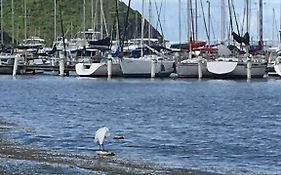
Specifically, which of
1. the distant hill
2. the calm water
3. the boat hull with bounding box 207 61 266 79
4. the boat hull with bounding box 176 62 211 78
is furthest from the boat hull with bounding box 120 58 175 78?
the distant hill

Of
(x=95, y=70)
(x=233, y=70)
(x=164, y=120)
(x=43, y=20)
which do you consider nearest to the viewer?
(x=164, y=120)

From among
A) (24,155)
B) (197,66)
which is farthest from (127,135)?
(197,66)

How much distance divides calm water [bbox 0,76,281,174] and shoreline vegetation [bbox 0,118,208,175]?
1229 mm

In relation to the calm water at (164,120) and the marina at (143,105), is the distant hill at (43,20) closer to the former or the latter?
the marina at (143,105)

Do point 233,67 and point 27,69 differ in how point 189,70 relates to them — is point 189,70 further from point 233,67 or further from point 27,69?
point 27,69

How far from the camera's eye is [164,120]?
43.5 meters

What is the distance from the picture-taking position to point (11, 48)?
120562 mm

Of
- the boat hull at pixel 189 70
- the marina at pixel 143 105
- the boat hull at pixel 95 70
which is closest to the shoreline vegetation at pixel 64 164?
the marina at pixel 143 105

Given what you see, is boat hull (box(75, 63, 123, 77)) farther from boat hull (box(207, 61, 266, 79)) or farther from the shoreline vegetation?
the shoreline vegetation

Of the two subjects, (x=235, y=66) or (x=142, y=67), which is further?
(x=142, y=67)

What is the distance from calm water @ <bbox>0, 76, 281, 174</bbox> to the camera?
95.1 ft

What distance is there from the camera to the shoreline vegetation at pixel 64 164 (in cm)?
2375

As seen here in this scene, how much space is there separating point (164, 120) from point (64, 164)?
60.9 feet

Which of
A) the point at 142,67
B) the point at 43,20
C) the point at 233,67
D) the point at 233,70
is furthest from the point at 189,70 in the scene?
the point at 43,20
